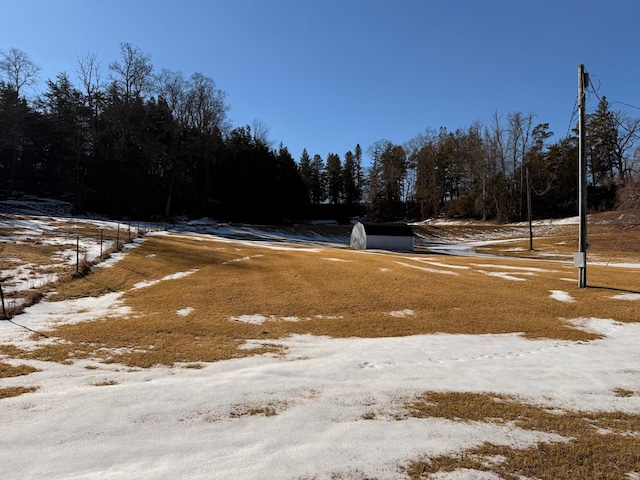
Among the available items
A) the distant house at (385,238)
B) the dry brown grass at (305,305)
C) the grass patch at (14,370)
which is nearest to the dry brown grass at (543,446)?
the dry brown grass at (305,305)

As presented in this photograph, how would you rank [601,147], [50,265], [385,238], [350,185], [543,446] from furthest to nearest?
[350,185] < [601,147] < [385,238] < [50,265] < [543,446]

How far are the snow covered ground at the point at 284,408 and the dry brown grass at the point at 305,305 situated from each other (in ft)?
4.20

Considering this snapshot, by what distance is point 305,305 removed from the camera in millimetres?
13055

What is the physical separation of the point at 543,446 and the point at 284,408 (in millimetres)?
3127

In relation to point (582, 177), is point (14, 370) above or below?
below

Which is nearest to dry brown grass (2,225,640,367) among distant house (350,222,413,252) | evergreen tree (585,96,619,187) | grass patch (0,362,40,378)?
grass patch (0,362,40,378)

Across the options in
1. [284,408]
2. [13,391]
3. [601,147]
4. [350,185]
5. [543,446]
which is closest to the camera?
[543,446]

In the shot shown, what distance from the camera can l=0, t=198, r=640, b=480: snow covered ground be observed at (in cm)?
364

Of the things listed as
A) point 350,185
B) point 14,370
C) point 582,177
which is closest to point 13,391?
point 14,370

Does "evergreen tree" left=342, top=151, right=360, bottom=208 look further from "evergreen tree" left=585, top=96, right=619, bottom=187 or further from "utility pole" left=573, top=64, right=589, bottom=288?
"utility pole" left=573, top=64, right=589, bottom=288

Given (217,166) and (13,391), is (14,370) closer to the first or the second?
(13,391)

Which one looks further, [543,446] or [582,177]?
[582,177]

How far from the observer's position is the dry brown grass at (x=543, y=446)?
3.61 meters

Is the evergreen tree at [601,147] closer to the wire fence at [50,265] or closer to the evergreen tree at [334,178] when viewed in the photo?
the evergreen tree at [334,178]
